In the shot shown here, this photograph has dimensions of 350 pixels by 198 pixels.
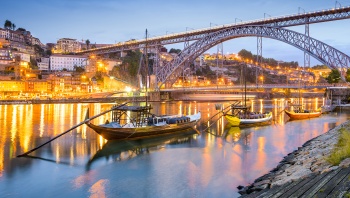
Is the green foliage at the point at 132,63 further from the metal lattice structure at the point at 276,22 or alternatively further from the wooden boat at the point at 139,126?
the wooden boat at the point at 139,126

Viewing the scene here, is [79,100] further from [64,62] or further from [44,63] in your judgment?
[44,63]

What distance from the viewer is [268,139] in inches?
805

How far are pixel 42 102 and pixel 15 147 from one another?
48083mm

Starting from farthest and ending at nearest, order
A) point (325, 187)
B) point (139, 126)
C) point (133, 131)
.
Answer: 1. point (139, 126)
2. point (133, 131)
3. point (325, 187)

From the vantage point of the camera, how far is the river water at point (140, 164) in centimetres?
1082

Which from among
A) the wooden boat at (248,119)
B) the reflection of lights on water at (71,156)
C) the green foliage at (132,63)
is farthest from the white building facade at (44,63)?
the reflection of lights on water at (71,156)

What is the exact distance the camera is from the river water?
10.8m

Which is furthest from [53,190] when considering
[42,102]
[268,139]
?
[42,102]

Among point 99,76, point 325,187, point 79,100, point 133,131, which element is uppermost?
point 99,76

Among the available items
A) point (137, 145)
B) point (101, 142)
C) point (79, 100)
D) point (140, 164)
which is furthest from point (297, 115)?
point (79, 100)

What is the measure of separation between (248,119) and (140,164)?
14.8 metres

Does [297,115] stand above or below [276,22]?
below

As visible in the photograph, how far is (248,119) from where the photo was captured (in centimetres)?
2700

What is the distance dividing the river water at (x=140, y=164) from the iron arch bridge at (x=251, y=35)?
20.5 metres
